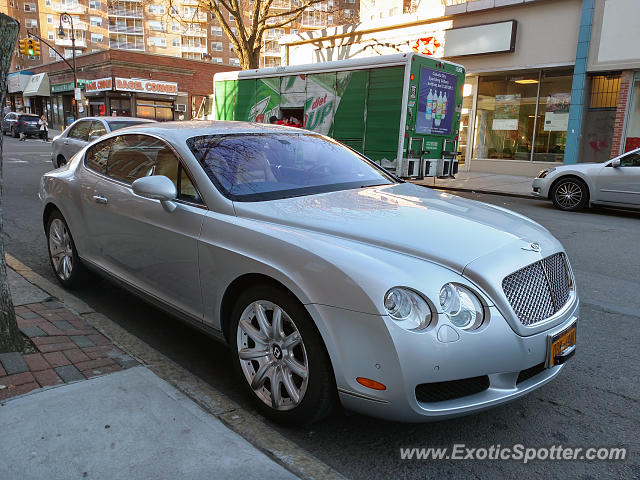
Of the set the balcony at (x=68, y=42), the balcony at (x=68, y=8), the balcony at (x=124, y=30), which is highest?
the balcony at (x=68, y=8)

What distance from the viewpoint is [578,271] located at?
5957 mm

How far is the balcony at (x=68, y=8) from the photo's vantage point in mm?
77731

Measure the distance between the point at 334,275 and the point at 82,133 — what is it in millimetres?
10949

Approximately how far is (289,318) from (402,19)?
67.5ft

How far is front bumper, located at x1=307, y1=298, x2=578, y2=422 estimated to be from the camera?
224 centimetres

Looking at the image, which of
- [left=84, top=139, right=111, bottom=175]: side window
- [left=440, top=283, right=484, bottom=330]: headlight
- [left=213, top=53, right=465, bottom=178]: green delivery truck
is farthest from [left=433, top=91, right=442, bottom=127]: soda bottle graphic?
[left=440, top=283, right=484, bottom=330]: headlight

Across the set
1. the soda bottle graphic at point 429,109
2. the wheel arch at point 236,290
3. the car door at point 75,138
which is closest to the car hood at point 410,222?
the wheel arch at point 236,290

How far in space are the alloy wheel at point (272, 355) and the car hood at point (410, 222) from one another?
50 cm

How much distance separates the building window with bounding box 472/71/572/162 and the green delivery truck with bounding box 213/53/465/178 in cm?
623

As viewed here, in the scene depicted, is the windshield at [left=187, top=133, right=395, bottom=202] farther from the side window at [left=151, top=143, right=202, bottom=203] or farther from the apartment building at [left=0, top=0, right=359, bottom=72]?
the apartment building at [left=0, top=0, right=359, bottom=72]

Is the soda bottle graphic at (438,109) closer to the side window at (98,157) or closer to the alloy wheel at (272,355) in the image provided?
the side window at (98,157)

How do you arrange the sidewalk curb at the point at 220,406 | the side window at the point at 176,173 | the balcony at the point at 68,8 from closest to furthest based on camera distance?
the sidewalk curb at the point at 220,406
the side window at the point at 176,173
the balcony at the point at 68,8

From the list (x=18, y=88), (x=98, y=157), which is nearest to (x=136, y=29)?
(x=18, y=88)

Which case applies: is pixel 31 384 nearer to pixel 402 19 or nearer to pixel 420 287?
pixel 420 287
